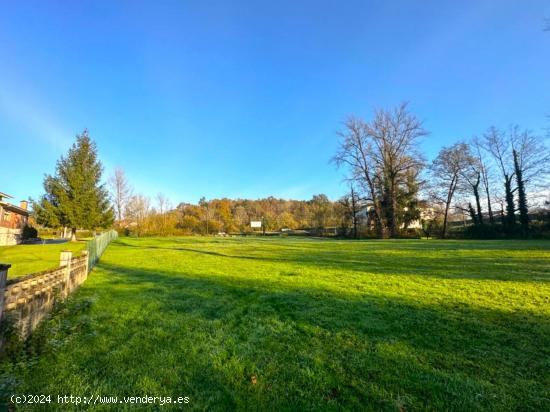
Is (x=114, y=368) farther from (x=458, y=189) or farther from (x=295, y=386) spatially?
(x=458, y=189)

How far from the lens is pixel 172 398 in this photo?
256 cm

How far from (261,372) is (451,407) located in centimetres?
173

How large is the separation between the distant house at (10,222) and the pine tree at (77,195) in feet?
8.16

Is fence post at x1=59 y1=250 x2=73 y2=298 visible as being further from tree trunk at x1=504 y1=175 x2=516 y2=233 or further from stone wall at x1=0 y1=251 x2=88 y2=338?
tree trunk at x1=504 y1=175 x2=516 y2=233

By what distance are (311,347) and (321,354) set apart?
0.77 feet

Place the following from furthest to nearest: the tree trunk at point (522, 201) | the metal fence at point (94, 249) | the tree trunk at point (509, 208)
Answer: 1. the tree trunk at point (509, 208)
2. the tree trunk at point (522, 201)
3. the metal fence at point (94, 249)

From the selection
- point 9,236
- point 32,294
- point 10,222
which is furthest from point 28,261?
point 10,222

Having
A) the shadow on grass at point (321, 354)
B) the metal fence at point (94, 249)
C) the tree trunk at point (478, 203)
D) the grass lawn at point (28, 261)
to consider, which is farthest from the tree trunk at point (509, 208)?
the grass lawn at point (28, 261)

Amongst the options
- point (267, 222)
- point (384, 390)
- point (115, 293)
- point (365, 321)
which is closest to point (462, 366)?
point (384, 390)

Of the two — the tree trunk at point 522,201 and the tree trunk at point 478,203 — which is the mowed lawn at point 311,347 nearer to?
the tree trunk at point 522,201

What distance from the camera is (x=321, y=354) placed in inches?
132

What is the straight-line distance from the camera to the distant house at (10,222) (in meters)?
25.7

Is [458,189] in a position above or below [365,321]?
above

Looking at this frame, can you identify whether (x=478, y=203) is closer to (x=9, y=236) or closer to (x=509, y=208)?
(x=509, y=208)
